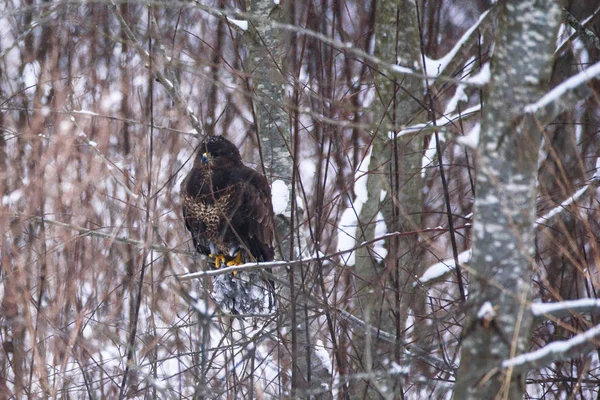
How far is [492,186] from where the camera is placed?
1981 mm

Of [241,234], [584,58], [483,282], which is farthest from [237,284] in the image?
[584,58]

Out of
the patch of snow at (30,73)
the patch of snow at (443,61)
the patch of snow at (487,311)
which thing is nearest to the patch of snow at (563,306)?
the patch of snow at (487,311)

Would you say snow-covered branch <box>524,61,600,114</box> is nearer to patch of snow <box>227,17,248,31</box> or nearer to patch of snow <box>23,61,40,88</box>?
patch of snow <box>227,17,248,31</box>

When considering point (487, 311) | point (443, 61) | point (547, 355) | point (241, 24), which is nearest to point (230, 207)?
point (241, 24)

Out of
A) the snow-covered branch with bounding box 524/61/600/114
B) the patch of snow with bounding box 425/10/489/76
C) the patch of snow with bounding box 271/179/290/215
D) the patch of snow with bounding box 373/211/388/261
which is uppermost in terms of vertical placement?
the patch of snow with bounding box 425/10/489/76

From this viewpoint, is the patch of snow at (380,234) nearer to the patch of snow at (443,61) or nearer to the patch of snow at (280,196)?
the patch of snow at (280,196)

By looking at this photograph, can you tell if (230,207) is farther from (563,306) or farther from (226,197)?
(563,306)

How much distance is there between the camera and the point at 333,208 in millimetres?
4391

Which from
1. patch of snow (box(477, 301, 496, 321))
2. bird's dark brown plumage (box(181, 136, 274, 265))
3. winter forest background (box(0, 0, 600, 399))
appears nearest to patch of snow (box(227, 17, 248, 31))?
winter forest background (box(0, 0, 600, 399))

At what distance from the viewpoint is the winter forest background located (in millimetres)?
1962

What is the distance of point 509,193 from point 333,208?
2.46 metres

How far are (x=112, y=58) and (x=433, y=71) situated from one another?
15.8ft

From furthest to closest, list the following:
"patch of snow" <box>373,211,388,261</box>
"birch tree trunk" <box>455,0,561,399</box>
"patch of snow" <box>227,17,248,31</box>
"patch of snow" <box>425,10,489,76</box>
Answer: "patch of snow" <box>373,211,388,261</box> → "patch of snow" <box>227,17,248,31</box> → "patch of snow" <box>425,10,489,76</box> → "birch tree trunk" <box>455,0,561,399</box>

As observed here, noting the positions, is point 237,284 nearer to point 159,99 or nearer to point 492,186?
point 492,186
